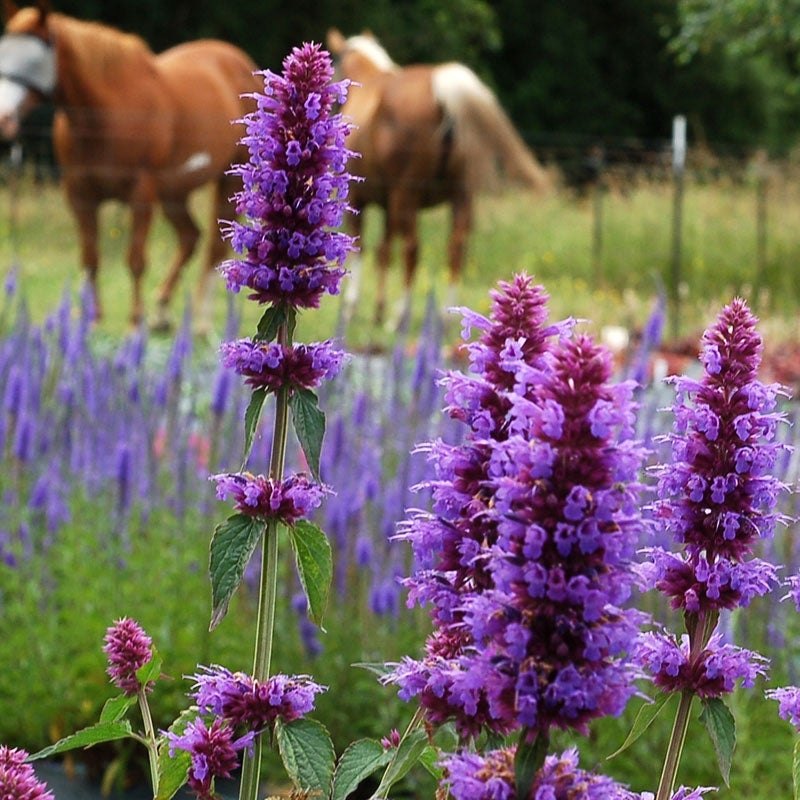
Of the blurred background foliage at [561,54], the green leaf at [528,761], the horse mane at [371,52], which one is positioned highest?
the blurred background foliage at [561,54]

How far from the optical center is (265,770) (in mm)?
3656

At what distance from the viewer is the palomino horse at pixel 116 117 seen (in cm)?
1021

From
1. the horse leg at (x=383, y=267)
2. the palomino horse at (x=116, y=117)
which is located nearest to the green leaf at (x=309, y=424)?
the palomino horse at (x=116, y=117)

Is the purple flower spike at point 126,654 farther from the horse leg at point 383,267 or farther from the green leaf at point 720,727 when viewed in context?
the horse leg at point 383,267

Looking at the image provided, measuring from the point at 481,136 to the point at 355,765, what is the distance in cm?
1178

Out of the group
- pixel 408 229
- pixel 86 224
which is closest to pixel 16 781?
pixel 86 224

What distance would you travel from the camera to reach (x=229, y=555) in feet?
4.62

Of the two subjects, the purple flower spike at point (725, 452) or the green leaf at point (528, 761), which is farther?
the purple flower spike at point (725, 452)

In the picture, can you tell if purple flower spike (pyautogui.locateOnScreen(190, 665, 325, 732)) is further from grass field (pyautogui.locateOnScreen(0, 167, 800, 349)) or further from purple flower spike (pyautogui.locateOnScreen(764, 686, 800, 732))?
grass field (pyautogui.locateOnScreen(0, 167, 800, 349))

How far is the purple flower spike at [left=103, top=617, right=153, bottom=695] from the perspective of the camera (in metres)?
1.38

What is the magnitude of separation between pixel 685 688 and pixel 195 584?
2.92 m

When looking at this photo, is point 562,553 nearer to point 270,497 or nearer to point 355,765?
point 355,765

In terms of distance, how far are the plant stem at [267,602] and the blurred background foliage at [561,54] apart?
97.4ft

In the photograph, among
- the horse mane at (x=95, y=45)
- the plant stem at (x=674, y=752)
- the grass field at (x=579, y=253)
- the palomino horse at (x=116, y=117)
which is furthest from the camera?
the grass field at (x=579, y=253)
